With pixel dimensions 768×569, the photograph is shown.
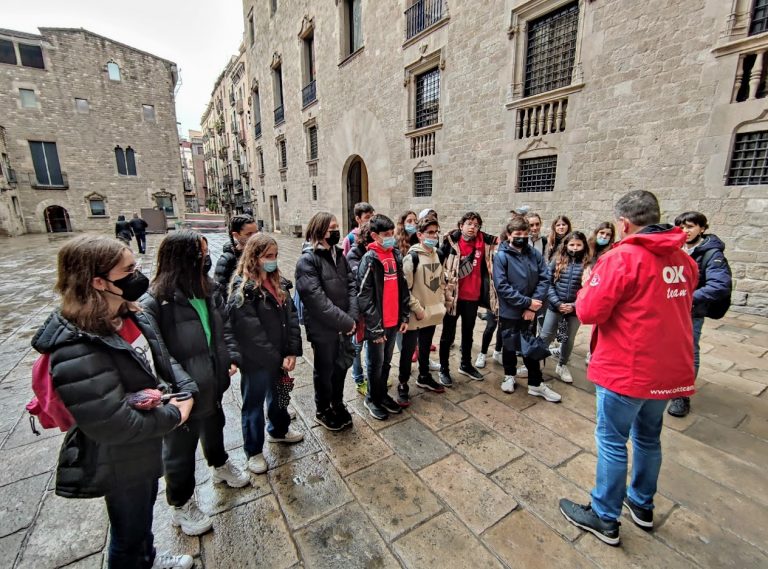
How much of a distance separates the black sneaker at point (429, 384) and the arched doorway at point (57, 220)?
30129 mm

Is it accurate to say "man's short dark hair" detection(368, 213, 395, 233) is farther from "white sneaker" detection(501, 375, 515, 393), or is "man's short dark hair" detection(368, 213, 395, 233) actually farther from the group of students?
"white sneaker" detection(501, 375, 515, 393)

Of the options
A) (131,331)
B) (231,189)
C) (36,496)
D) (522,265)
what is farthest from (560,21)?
(231,189)

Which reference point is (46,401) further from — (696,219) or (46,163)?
(46,163)

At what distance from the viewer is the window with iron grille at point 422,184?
10790 millimetres

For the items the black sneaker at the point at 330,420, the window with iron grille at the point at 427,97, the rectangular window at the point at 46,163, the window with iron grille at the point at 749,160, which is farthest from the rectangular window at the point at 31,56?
the window with iron grille at the point at 749,160

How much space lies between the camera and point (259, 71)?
2188cm

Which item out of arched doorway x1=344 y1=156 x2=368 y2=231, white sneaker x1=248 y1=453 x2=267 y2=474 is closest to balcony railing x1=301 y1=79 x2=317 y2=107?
arched doorway x1=344 y1=156 x2=368 y2=231

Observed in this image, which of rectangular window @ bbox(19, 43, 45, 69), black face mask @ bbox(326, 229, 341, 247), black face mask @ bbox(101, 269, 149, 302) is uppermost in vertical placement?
rectangular window @ bbox(19, 43, 45, 69)

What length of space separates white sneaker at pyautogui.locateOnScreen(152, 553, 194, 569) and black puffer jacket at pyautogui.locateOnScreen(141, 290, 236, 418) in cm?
74

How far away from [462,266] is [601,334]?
72.4 inches

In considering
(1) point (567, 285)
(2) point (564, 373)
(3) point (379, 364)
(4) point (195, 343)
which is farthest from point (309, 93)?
(4) point (195, 343)

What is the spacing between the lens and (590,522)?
2072 mm

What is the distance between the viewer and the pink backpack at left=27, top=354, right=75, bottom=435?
132 cm

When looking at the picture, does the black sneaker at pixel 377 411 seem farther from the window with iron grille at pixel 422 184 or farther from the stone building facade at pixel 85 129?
the stone building facade at pixel 85 129
